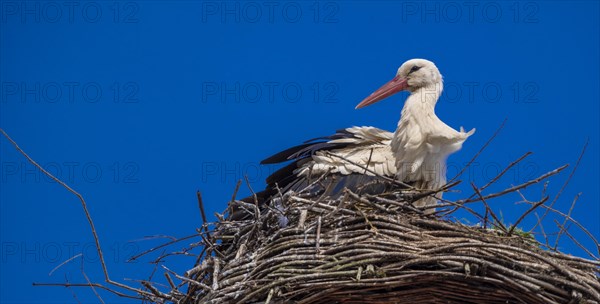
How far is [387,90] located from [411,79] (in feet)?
0.65

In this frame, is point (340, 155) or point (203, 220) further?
point (340, 155)

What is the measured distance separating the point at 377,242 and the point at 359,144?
89.2 inches

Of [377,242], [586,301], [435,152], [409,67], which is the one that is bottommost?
[586,301]

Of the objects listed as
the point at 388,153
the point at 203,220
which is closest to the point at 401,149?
the point at 388,153

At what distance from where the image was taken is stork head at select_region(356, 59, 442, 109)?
23.0ft

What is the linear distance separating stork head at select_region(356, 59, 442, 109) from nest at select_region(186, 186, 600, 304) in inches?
87.6

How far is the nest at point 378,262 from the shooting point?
433cm

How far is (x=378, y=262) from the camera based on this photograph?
4430 mm

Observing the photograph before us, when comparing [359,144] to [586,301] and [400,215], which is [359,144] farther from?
[586,301]

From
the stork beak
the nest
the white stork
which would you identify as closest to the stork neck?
the white stork

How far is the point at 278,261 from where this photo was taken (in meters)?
4.55

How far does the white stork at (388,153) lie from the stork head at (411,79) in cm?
8

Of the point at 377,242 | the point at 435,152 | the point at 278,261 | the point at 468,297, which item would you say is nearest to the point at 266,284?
the point at 278,261

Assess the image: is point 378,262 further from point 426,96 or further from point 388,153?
point 426,96
